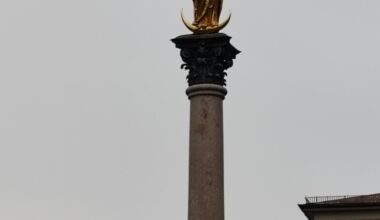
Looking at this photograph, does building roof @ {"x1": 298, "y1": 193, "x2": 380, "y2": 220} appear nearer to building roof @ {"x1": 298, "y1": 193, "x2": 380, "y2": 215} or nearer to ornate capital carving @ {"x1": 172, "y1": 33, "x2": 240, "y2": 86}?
building roof @ {"x1": 298, "y1": 193, "x2": 380, "y2": 215}

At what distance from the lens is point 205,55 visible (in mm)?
21375

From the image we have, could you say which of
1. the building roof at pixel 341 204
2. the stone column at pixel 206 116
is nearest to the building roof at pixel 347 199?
the building roof at pixel 341 204

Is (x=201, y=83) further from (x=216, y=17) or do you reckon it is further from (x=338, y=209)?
(x=338, y=209)

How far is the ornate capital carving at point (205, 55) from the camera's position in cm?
2123

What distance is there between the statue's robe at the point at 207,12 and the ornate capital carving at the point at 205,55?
11.4 inches

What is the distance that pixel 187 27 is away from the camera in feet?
70.7

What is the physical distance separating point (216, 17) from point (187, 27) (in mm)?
644

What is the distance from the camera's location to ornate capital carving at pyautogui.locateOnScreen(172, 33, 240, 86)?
2123cm

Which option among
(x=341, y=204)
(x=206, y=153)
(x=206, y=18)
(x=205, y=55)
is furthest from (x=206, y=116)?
(x=341, y=204)

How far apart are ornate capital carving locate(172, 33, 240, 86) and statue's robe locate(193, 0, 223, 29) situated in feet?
0.95

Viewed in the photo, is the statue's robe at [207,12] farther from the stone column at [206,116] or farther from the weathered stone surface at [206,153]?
the weathered stone surface at [206,153]

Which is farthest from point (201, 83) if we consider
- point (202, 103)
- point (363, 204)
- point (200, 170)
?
point (363, 204)

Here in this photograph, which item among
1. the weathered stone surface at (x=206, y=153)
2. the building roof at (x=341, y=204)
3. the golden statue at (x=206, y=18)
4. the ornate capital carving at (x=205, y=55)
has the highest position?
the building roof at (x=341, y=204)

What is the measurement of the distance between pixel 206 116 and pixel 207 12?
2.26m
